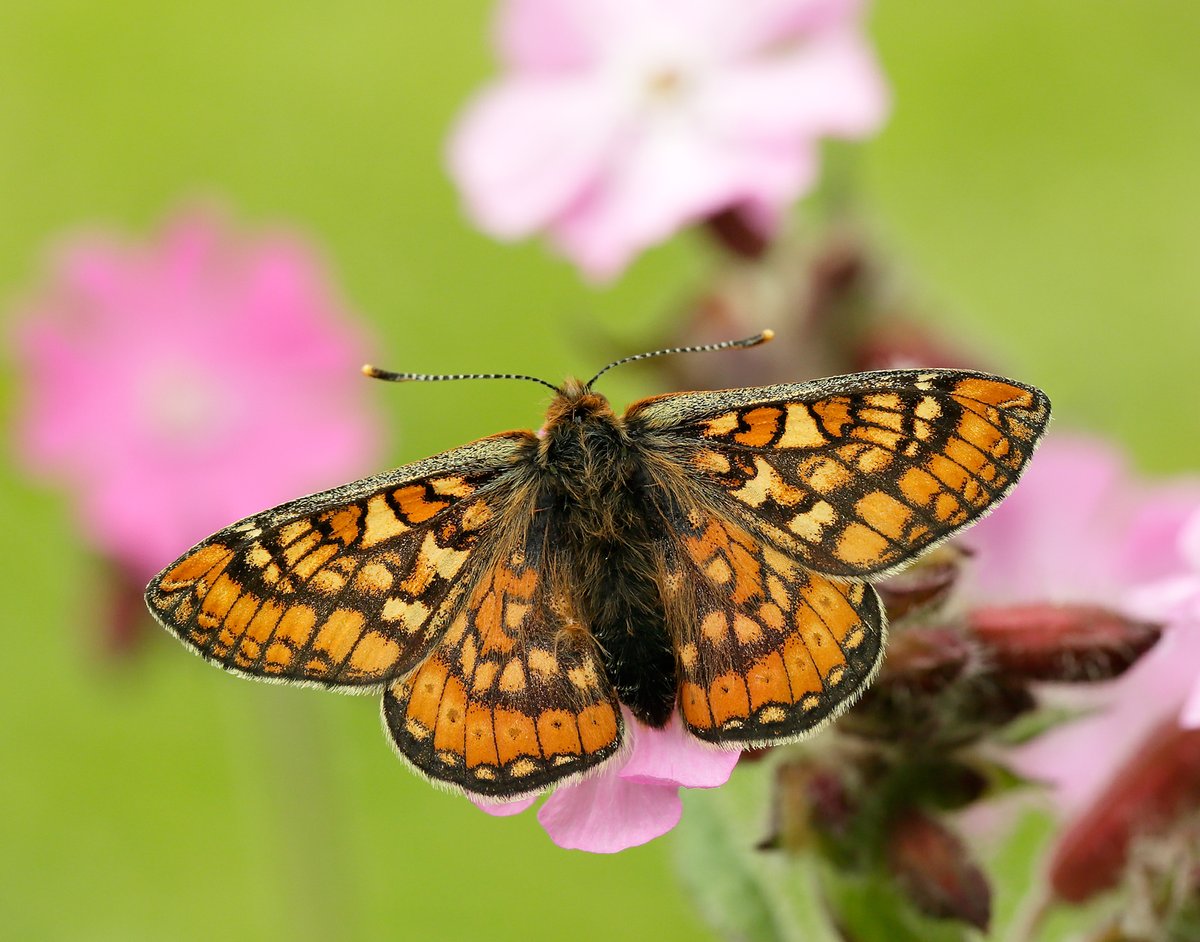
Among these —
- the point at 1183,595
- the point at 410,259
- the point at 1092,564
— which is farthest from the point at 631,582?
the point at 410,259

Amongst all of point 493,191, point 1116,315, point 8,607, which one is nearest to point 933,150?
point 1116,315

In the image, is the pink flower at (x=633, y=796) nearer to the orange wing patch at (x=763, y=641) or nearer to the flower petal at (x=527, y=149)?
the orange wing patch at (x=763, y=641)

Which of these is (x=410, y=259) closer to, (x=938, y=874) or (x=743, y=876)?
(x=743, y=876)

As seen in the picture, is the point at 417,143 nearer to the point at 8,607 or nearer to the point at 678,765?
the point at 8,607

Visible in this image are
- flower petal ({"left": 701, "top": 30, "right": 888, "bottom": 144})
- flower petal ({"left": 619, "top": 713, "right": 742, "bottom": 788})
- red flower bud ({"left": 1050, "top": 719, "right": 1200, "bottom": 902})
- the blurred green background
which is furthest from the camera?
the blurred green background

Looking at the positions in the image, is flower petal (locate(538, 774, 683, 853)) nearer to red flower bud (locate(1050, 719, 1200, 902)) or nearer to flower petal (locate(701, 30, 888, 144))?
red flower bud (locate(1050, 719, 1200, 902))

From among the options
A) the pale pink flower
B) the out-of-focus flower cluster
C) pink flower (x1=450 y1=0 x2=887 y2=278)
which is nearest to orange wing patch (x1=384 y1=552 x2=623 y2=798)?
the pale pink flower
